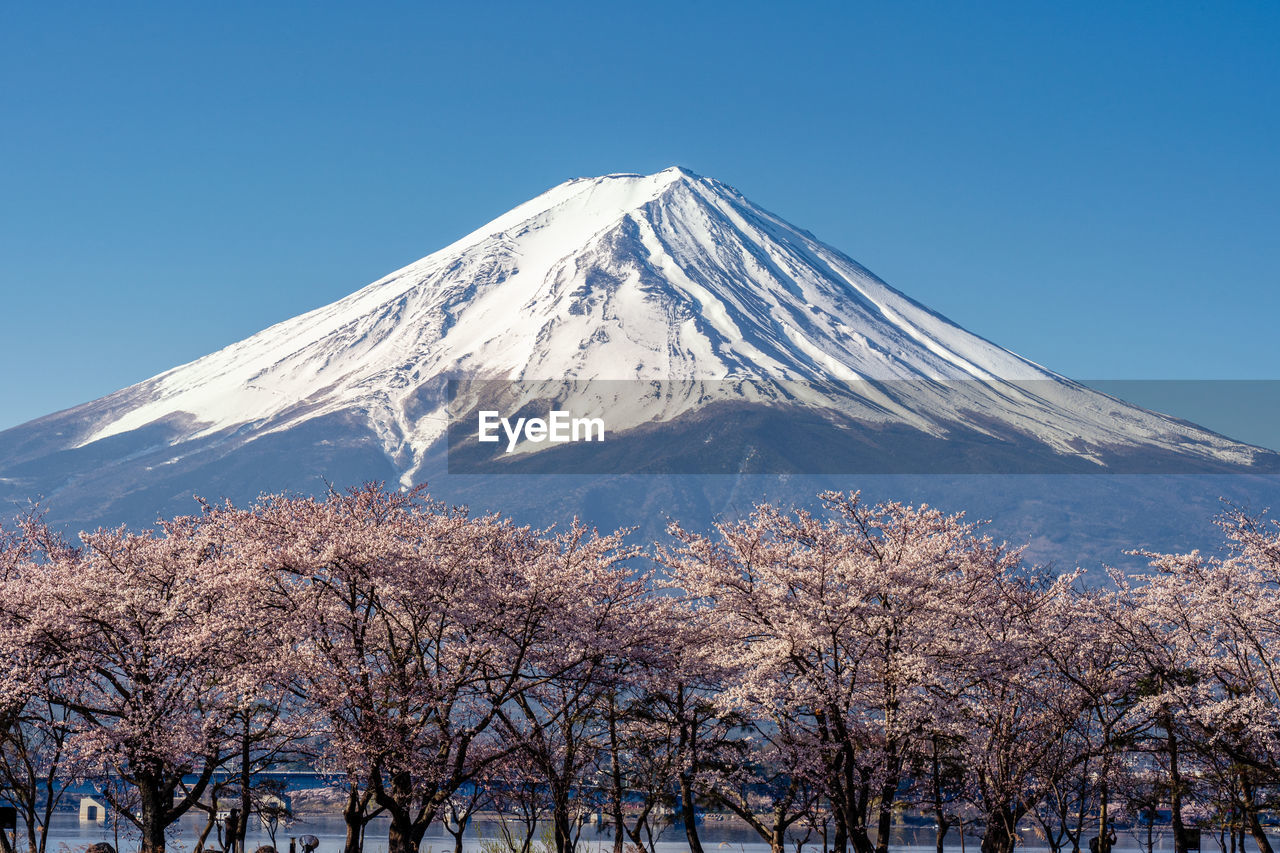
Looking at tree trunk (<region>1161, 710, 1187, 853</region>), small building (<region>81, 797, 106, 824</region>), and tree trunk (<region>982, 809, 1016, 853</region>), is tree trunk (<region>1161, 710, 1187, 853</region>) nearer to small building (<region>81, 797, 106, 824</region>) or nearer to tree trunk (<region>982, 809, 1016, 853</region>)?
tree trunk (<region>982, 809, 1016, 853</region>)

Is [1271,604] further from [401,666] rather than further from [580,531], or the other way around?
[401,666]

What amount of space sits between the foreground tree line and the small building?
73.1 meters

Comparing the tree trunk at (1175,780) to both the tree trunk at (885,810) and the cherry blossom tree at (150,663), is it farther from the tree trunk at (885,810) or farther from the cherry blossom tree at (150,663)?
the cherry blossom tree at (150,663)

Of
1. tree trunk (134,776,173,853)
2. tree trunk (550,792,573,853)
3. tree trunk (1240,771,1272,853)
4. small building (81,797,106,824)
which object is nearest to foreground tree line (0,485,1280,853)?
tree trunk (134,776,173,853)

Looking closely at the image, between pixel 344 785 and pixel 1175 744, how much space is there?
17.4 meters

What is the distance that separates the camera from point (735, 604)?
28.5 meters

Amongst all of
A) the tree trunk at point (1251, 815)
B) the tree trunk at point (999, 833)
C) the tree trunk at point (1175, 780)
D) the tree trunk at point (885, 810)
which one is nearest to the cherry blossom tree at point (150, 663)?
the tree trunk at point (885, 810)

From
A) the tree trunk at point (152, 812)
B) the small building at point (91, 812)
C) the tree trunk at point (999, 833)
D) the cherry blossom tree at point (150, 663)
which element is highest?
the cherry blossom tree at point (150, 663)

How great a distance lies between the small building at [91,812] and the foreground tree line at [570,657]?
73.1 metres

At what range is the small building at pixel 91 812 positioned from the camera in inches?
3793

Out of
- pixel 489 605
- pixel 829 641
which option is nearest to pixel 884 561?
pixel 829 641

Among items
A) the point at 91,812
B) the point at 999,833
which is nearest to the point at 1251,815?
the point at 999,833

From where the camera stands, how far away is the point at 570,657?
87.2 ft

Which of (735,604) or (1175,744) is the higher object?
(735,604)
